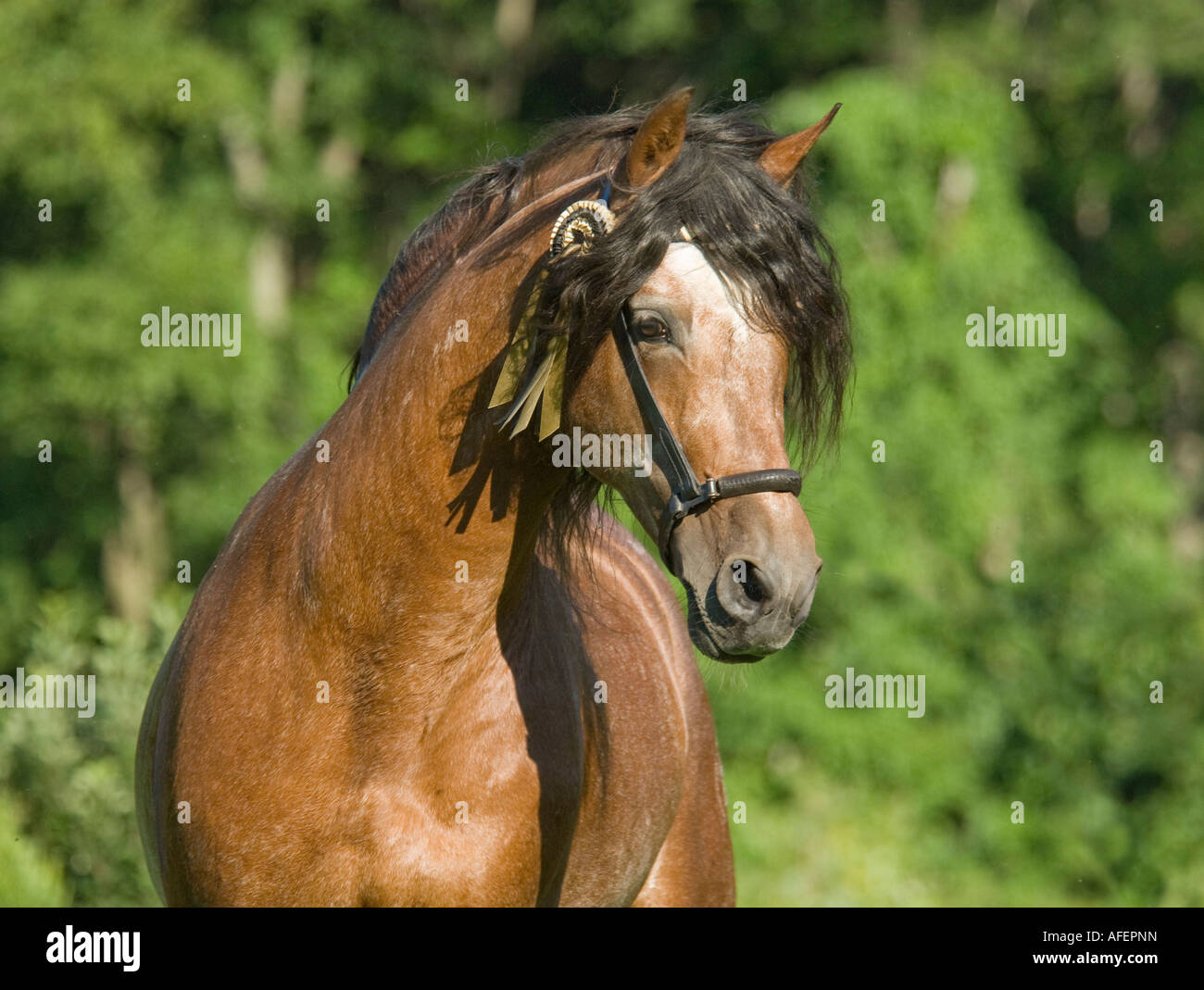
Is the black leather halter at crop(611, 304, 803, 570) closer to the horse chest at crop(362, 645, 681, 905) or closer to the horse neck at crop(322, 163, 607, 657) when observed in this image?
the horse neck at crop(322, 163, 607, 657)

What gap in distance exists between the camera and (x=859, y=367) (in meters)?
13.3

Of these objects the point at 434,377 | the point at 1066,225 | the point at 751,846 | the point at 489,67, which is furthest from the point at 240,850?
the point at 1066,225

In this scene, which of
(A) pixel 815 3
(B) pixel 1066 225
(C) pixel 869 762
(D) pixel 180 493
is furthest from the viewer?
(B) pixel 1066 225

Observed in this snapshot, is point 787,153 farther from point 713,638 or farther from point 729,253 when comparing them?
point 713,638

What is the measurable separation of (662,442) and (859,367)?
10756mm

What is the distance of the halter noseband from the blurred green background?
16.1 feet

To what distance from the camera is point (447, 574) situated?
313cm

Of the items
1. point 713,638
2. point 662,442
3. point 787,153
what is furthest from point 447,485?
point 787,153

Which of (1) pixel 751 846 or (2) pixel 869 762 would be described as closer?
(1) pixel 751 846

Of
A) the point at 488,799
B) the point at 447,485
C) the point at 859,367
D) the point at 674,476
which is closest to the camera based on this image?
the point at 674,476

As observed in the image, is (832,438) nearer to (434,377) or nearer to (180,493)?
(434,377)

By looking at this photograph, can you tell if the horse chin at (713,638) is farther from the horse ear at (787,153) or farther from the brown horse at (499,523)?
the horse ear at (787,153)

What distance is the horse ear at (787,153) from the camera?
10.4ft

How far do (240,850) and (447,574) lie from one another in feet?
2.52
